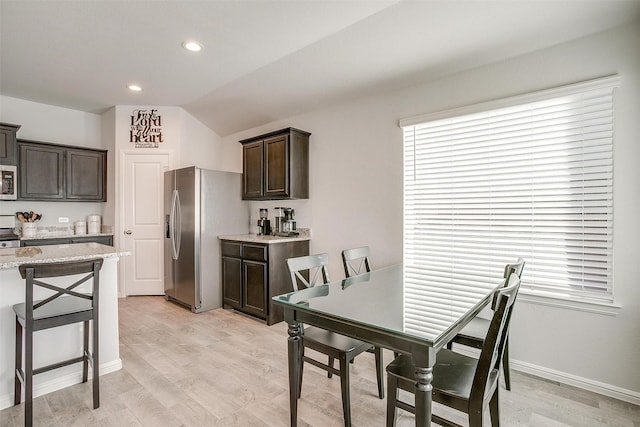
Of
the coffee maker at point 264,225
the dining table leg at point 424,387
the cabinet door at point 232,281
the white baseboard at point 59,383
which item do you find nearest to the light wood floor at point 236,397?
the white baseboard at point 59,383

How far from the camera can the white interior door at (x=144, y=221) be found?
4625 millimetres

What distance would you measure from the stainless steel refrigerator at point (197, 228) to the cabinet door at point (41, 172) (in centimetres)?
147

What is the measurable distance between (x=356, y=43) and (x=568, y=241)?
2.28 meters

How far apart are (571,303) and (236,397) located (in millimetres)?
2504

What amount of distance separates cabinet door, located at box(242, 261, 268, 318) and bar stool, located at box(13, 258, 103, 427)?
167 centimetres

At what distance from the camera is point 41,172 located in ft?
14.0

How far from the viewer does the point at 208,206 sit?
13.3ft

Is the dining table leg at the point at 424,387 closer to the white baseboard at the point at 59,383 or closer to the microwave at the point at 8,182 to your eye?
the white baseboard at the point at 59,383

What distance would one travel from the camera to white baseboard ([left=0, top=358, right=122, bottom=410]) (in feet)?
6.73

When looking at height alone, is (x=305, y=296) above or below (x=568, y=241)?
below

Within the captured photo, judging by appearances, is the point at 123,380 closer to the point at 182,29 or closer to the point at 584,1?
the point at 182,29

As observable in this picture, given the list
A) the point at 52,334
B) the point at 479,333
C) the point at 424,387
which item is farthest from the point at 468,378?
the point at 52,334

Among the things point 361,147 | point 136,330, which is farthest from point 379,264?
point 136,330

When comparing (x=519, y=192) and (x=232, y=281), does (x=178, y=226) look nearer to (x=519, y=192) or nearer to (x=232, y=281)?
(x=232, y=281)
